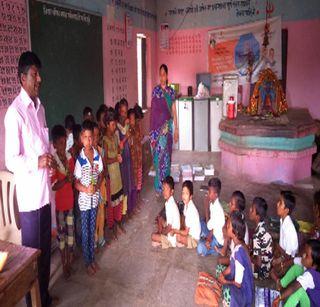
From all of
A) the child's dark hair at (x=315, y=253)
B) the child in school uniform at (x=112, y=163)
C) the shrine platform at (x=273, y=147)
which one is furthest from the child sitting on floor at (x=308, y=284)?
the shrine platform at (x=273, y=147)

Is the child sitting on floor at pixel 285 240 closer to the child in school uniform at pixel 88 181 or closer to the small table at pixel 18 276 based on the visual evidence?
the child in school uniform at pixel 88 181

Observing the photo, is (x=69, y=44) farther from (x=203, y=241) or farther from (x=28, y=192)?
(x=203, y=241)

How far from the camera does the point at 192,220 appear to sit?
10.7 ft

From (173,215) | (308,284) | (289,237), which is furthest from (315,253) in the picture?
(173,215)

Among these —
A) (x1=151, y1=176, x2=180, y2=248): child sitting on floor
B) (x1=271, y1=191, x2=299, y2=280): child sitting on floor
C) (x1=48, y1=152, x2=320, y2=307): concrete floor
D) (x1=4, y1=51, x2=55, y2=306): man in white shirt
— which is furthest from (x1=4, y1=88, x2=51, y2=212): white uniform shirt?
(x1=271, y1=191, x2=299, y2=280): child sitting on floor

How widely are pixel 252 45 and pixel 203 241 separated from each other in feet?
15.9

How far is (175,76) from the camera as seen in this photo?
7664 mm

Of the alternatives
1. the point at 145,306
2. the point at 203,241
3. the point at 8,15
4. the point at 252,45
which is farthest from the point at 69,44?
the point at 252,45

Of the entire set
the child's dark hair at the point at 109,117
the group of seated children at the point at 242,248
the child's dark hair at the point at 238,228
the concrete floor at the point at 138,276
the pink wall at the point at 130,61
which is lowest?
the concrete floor at the point at 138,276

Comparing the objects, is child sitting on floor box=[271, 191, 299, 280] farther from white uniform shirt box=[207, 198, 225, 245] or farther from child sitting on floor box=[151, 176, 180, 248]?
child sitting on floor box=[151, 176, 180, 248]

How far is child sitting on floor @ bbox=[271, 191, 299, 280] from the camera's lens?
2.75 meters

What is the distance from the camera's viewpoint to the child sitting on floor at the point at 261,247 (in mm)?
2730

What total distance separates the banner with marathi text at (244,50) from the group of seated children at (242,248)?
3925 mm

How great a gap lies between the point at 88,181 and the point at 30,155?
26.0 inches
